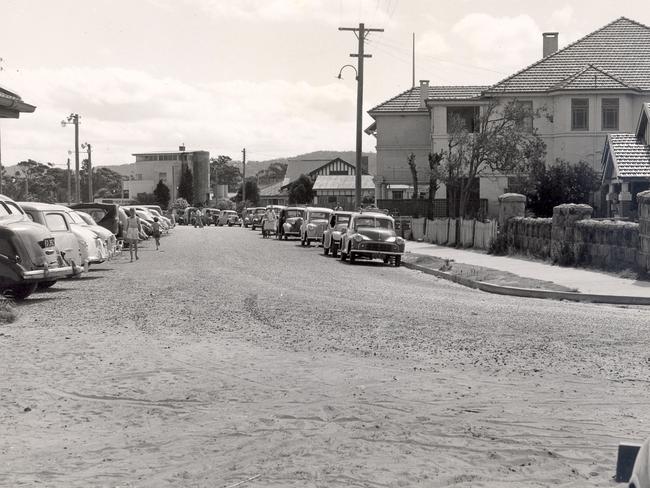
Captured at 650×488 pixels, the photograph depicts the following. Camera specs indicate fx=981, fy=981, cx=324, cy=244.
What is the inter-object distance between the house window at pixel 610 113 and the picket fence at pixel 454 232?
12263mm

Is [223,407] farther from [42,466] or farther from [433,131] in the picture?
[433,131]

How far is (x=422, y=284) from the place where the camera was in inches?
873

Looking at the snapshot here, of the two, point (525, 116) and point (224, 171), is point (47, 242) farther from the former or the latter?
point (224, 171)

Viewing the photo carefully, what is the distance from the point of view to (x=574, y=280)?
69.4ft

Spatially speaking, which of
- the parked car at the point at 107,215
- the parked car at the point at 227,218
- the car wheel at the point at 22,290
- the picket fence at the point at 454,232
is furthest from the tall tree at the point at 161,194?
the car wheel at the point at 22,290

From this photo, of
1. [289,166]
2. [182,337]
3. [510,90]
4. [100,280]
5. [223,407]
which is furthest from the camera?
[289,166]

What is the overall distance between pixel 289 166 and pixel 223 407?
131614 millimetres

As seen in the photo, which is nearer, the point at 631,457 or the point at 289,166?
the point at 631,457

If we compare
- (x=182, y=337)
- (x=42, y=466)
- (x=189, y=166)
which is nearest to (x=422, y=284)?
(x=182, y=337)

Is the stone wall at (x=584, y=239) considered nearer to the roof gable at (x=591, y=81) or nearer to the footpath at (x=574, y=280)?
the footpath at (x=574, y=280)

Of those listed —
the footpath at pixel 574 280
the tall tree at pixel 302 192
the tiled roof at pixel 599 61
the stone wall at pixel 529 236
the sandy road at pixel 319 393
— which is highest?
the tiled roof at pixel 599 61

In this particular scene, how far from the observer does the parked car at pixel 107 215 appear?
1260 inches

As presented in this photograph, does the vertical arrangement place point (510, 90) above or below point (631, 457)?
above

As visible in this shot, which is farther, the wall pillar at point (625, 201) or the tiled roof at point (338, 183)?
the tiled roof at point (338, 183)
